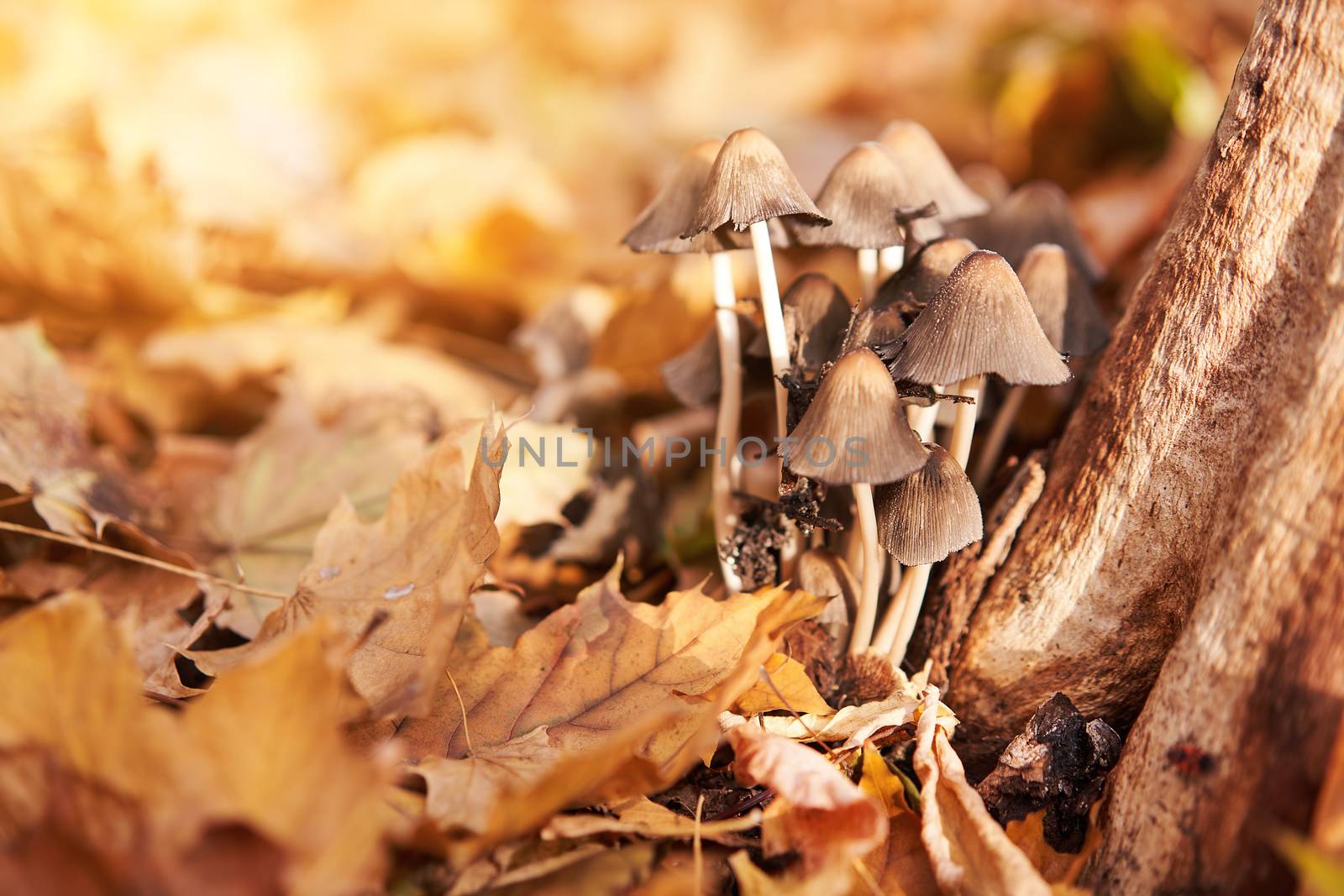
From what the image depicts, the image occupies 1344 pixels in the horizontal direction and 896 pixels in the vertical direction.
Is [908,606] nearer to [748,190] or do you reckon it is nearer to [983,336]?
[983,336]

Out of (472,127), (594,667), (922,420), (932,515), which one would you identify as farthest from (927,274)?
(472,127)

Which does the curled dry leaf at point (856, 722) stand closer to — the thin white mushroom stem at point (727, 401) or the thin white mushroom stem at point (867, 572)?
the thin white mushroom stem at point (867, 572)

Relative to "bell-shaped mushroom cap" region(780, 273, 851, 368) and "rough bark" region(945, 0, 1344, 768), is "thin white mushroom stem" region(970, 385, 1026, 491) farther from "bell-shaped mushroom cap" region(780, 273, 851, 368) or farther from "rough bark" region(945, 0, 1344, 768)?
"bell-shaped mushroom cap" region(780, 273, 851, 368)

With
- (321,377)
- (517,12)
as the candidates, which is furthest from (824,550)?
(517,12)

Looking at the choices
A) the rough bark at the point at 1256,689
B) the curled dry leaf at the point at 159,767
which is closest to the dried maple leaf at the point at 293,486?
the curled dry leaf at the point at 159,767

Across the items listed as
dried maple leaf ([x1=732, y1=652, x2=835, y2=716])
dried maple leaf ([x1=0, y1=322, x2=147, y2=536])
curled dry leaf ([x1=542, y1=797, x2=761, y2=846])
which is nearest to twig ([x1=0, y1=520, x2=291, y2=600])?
dried maple leaf ([x1=0, y1=322, x2=147, y2=536])

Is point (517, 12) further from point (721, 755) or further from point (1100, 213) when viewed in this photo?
point (721, 755)
